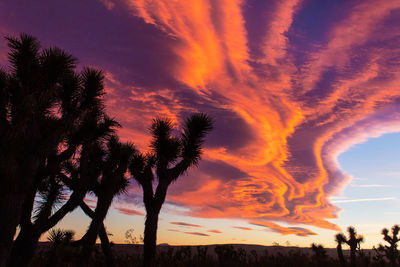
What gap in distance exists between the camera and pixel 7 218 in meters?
7.91

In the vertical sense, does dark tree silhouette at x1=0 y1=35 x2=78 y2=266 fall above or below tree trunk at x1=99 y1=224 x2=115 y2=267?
above

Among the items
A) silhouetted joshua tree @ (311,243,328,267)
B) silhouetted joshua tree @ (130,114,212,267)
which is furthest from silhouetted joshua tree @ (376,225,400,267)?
silhouetted joshua tree @ (130,114,212,267)

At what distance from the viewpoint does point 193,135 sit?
39.1 feet

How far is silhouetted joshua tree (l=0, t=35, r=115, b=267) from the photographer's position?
8.04m

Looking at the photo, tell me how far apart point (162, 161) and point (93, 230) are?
3.65m

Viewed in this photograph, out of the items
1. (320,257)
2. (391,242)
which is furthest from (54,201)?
(391,242)

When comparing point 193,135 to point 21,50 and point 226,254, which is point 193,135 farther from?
point 226,254

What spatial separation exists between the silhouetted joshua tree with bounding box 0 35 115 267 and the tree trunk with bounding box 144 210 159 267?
280 centimetres

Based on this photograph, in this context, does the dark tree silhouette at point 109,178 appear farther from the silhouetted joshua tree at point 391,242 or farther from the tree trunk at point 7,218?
the silhouetted joshua tree at point 391,242

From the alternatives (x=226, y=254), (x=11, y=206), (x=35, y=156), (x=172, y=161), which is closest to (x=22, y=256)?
(x=11, y=206)

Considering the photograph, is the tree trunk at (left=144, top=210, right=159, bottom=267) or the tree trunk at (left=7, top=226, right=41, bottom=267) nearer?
the tree trunk at (left=7, top=226, right=41, bottom=267)

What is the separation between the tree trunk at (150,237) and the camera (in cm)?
1054

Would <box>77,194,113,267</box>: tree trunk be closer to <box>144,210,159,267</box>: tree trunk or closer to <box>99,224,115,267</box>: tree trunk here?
<box>99,224,115,267</box>: tree trunk

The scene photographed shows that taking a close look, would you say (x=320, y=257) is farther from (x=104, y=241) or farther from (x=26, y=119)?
(x=26, y=119)
